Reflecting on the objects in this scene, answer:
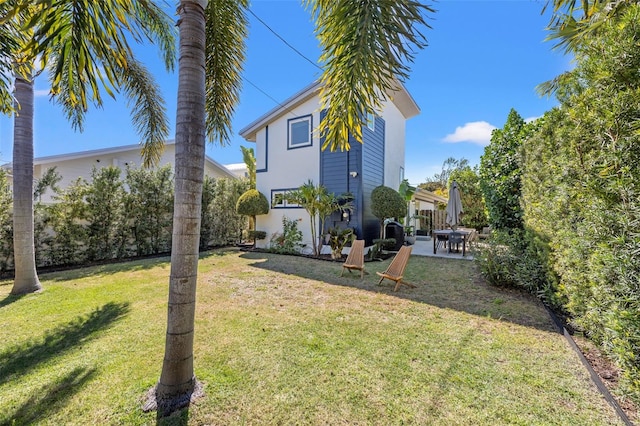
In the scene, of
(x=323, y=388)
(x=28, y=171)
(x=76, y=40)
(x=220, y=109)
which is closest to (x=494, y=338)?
(x=323, y=388)

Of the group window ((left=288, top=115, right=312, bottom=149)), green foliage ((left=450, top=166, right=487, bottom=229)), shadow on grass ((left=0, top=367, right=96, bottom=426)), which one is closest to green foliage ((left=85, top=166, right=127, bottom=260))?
window ((left=288, top=115, right=312, bottom=149))

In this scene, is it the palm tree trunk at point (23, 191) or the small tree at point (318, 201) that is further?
the small tree at point (318, 201)

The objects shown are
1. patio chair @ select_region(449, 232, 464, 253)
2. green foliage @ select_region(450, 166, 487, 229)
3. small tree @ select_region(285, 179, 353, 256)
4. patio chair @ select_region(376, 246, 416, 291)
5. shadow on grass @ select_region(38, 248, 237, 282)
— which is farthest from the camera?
green foliage @ select_region(450, 166, 487, 229)

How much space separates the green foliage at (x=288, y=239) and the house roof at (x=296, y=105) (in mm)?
5049

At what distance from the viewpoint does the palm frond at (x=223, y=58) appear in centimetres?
470

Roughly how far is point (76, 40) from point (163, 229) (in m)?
10.5

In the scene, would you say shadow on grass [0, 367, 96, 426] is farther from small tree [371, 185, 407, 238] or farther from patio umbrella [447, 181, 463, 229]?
patio umbrella [447, 181, 463, 229]

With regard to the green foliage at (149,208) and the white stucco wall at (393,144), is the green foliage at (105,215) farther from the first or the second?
the white stucco wall at (393,144)

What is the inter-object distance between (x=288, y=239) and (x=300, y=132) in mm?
5008

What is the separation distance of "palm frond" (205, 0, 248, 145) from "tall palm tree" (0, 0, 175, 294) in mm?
1110

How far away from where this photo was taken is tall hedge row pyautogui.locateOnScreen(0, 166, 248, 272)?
8406 millimetres

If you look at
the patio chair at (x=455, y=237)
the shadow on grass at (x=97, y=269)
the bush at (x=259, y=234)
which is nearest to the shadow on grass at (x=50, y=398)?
the shadow on grass at (x=97, y=269)

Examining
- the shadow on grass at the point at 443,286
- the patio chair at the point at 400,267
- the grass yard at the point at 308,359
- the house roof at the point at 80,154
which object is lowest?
the grass yard at the point at 308,359

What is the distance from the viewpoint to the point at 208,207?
520 inches
